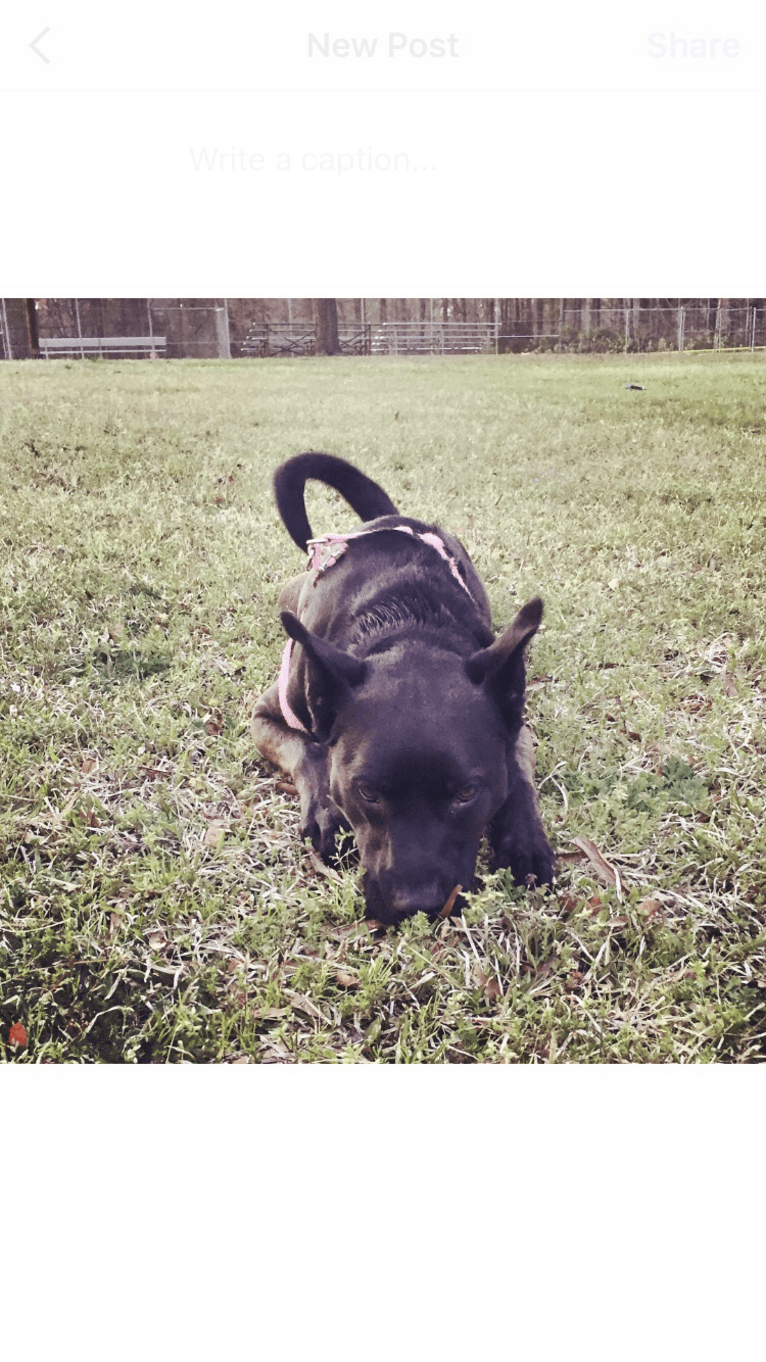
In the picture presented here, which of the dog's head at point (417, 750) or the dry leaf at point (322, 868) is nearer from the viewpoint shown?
the dog's head at point (417, 750)

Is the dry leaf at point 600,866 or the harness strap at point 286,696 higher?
the harness strap at point 286,696

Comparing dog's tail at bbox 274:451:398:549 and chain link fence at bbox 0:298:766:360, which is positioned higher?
chain link fence at bbox 0:298:766:360

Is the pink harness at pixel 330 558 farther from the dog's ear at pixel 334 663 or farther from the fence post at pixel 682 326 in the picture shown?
the fence post at pixel 682 326

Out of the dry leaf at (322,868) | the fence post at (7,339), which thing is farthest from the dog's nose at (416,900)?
the fence post at (7,339)

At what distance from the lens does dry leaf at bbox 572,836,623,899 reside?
79.8 inches

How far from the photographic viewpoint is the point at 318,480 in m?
2.79

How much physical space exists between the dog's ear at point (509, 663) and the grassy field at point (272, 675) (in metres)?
0.41

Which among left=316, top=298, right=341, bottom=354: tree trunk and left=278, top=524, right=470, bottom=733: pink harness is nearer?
left=316, top=298, right=341, bottom=354: tree trunk

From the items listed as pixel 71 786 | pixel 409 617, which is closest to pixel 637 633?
pixel 409 617

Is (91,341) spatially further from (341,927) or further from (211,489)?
(341,927)

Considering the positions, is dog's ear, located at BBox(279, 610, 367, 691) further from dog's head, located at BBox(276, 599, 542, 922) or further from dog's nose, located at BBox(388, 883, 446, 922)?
dog's nose, located at BBox(388, 883, 446, 922)

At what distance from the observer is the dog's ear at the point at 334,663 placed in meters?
1.83
